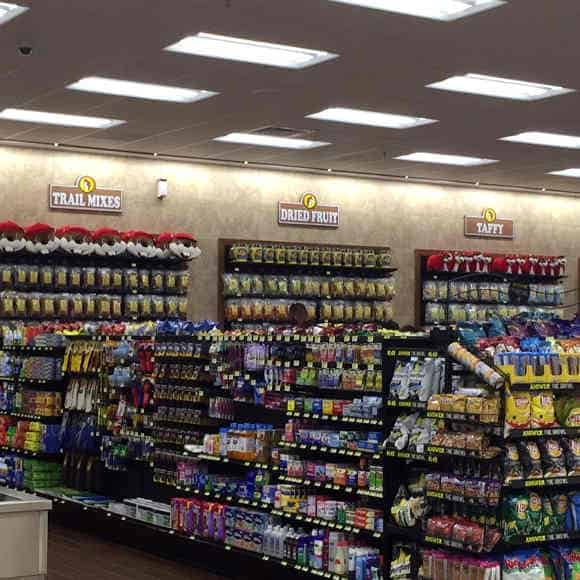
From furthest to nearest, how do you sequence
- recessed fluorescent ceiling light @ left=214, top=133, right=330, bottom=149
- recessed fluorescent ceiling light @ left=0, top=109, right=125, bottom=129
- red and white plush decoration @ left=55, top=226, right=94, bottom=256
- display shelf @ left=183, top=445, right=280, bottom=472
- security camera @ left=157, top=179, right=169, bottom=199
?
security camera @ left=157, top=179, right=169, bottom=199, recessed fluorescent ceiling light @ left=214, top=133, right=330, bottom=149, red and white plush decoration @ left=55, top=226, right=94, bottom=256, recessed fluorescent ceiling light @ left=0, top=109, right=125, bottom=129, display shelf @ left=183, top=445, right=280, bottom=472

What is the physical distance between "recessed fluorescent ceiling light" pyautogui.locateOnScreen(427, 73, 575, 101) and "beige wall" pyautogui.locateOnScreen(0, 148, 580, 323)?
4.94 m

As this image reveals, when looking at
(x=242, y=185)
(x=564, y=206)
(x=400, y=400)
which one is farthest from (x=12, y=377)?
(x=564, y=206)

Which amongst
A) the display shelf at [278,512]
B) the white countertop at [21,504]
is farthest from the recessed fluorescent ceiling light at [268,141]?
the white countertop at [21,504]

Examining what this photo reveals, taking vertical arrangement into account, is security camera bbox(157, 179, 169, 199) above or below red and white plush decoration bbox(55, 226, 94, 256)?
above

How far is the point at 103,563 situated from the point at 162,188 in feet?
20.0

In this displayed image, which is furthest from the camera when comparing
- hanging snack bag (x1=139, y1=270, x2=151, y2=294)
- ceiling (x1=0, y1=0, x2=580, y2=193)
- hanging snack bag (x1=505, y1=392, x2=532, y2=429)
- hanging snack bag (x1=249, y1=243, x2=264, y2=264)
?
hanging snack bag (x1=249, y1=243, x2=264, y2=264)

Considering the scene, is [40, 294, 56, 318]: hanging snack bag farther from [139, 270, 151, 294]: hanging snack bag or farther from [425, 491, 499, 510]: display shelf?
[425, 491, 499, 510]: display shelf

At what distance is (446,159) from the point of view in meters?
14.4

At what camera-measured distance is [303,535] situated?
7656 millimetres

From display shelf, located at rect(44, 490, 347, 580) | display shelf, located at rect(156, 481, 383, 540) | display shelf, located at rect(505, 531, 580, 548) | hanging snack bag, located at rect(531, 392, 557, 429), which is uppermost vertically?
hanging snack bag, located at rect(531, 392, 557, 429)

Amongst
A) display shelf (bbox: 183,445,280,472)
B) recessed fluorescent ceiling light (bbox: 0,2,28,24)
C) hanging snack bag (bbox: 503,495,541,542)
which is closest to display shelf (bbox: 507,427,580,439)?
hanging snack bag (bbox: 503,495,541,542)

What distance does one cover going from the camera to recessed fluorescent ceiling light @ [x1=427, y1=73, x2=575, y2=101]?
9969 mm

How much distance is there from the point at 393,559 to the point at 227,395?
7.66 ft

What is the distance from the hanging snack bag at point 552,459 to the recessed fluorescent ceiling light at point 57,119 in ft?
22.1
